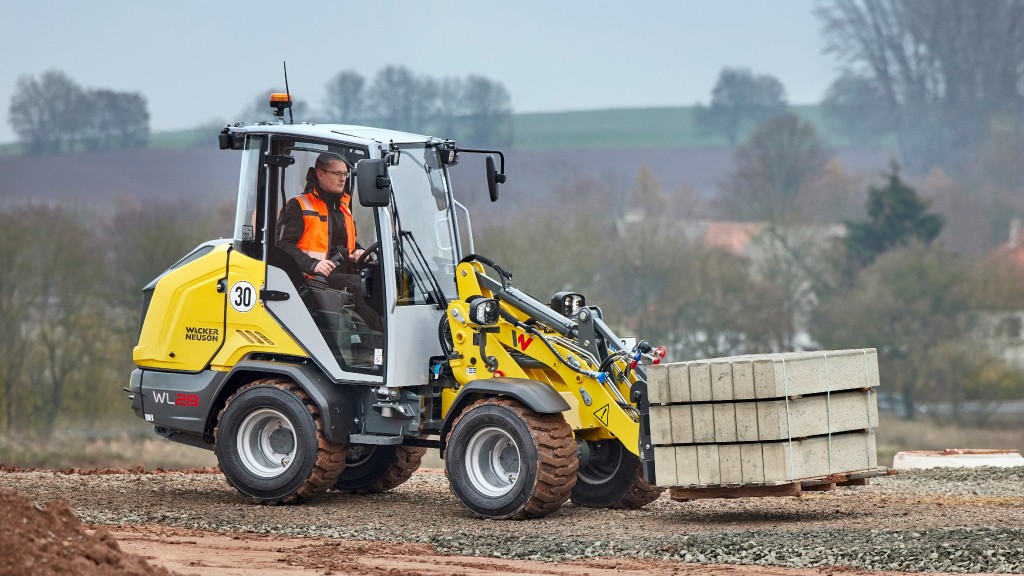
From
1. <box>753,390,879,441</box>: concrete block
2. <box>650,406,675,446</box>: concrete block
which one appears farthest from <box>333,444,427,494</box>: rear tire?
<box>753,390,879,441</box>: concrete block

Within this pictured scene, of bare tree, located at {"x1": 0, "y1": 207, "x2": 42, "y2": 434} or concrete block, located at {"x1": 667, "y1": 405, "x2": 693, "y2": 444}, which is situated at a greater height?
bare tree, located at {"x1": 0, "y1": 207, "x2": 42, "y2": 434}

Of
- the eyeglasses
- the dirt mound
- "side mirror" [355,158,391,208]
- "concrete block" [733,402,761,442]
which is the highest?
the eyeglasses

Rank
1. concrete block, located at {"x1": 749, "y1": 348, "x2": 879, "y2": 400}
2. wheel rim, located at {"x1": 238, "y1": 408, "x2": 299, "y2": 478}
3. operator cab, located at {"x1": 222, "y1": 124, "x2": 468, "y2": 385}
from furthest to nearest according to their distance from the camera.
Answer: wheel rim, located at {"x1": 238, "y1": 408, "x2": 299, "y2": 478}, operator cab, located at {"x1": 222, "y1": 124, "x2": 468, "y2": 385}, concrete block, located at {"x1": 749, "y1": 348, "x2": 879, "y2": 400}

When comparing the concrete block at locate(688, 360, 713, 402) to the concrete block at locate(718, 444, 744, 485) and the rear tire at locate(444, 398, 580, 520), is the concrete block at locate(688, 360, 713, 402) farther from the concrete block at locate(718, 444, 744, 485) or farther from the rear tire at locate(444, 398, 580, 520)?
the rear tire at locate(444, 398, 580, 520)

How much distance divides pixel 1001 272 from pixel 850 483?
116 feet

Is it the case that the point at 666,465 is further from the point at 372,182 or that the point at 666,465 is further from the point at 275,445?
the point at 275,445

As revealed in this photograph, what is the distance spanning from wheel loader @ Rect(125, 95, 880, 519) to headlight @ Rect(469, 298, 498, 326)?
1cm

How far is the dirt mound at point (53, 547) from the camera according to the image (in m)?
6.80

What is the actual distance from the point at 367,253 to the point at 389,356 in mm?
820

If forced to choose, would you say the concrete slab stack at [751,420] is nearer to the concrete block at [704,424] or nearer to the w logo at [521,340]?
the concrete block at [704,424]

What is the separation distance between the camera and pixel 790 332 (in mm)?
40625

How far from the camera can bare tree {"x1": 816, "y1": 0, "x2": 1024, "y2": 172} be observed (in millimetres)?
68062

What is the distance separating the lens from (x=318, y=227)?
10.9m

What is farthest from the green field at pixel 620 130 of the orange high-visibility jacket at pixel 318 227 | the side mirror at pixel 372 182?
the side mirror at pixel 372 182
